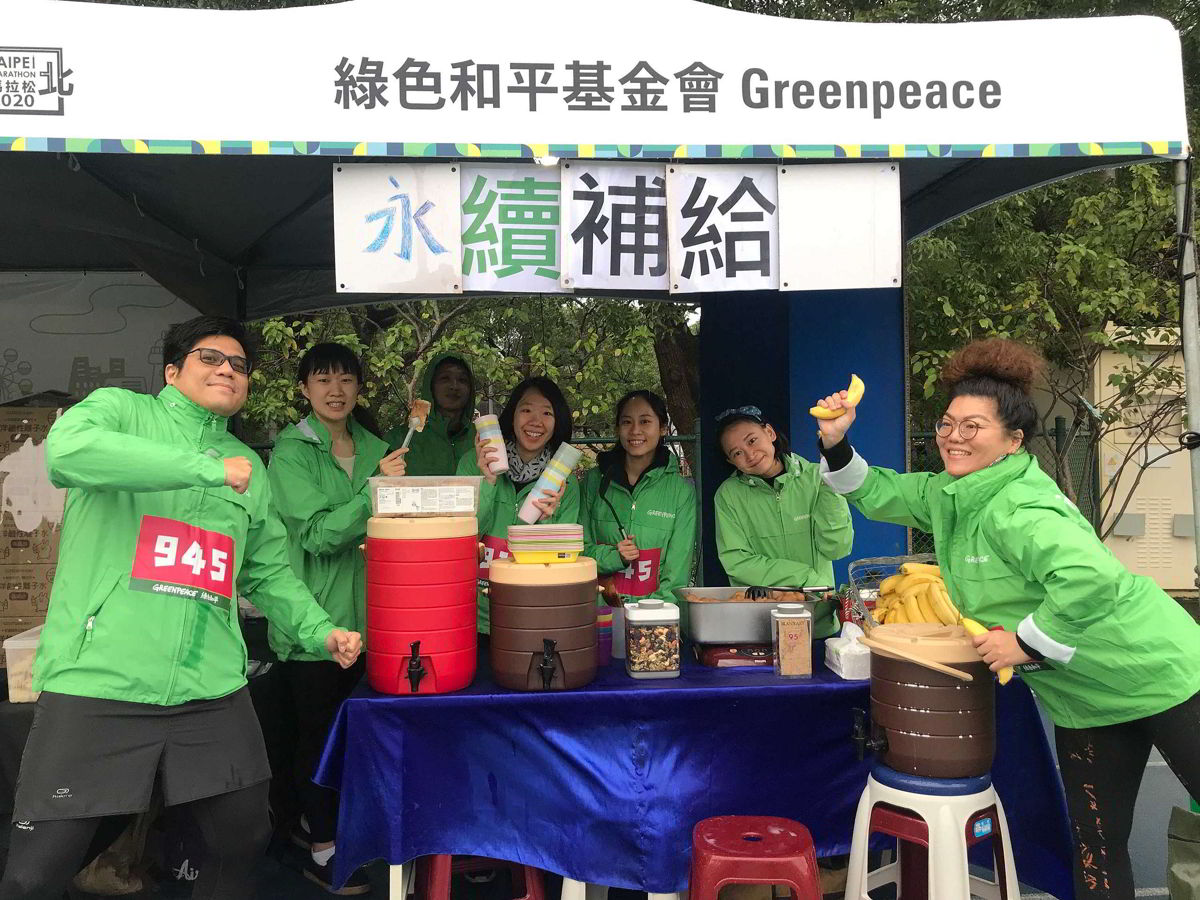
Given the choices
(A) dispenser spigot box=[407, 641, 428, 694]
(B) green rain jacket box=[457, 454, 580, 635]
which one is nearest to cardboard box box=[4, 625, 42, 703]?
(A) dispenser spigot box=[407, 641, 428, 694]

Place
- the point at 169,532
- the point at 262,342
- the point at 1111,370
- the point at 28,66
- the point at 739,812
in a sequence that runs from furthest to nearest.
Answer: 1. the point at 1111,370
2. the point at 262,342
3. the point at 739,812
4. the point at 28,66
5. the point at 169,532

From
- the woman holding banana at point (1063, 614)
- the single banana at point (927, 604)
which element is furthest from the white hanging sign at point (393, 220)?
the single banana at point (927, 604)

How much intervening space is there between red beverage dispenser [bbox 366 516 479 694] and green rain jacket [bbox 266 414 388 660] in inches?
19.7

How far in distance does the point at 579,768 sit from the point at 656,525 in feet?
3.46

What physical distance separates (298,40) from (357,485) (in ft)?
4.84

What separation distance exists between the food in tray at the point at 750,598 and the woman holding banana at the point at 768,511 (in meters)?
0.28

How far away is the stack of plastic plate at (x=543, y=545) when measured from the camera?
7.95 ft

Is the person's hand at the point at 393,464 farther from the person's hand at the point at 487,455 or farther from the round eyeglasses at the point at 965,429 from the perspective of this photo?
the round eyeglasses at the point at 965,429

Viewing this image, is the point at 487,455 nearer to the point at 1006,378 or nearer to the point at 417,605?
the point at 417,605

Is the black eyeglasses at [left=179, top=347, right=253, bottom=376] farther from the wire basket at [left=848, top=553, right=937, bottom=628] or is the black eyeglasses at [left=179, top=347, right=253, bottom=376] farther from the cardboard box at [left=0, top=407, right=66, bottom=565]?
the cardboard box at [left=0, top=407, right=66, bottom=565]

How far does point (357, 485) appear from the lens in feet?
10.2

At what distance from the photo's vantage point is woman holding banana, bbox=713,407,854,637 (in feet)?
10.3

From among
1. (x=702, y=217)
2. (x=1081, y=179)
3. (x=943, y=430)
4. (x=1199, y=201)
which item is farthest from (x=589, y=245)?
(x=1199, y=201)

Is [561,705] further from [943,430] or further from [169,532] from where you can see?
[943,430]
